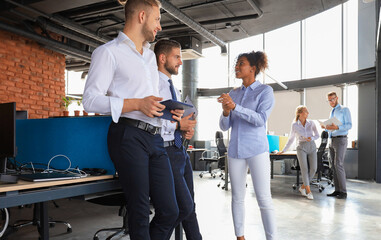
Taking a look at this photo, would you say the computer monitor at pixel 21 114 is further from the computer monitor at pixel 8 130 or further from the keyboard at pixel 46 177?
the keyboard at pixel 46 177

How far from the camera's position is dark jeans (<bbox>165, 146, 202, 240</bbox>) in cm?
193

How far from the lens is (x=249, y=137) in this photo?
253 cm

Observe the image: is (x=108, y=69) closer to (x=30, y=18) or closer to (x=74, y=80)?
(x=30, y=18)

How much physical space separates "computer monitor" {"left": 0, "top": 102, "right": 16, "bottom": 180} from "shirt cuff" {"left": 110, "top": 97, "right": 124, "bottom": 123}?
941mm

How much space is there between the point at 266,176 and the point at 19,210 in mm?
3873

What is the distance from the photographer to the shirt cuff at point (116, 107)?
1491mm

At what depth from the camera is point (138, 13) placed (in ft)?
5.53

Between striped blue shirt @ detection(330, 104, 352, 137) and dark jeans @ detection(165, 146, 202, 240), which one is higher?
striped blue shirt @ detection(330, 104, 352, 137)

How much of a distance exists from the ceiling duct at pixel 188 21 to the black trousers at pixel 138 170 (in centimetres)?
454

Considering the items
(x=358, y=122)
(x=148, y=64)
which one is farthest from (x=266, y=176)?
(x=358, y=122)

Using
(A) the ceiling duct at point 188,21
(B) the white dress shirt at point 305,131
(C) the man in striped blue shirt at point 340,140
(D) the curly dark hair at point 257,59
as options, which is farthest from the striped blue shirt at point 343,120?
(D) the curly dark hair at point 257,59

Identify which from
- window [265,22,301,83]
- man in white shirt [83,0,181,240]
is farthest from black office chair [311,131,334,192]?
man in white shirt [83,0,181,240]

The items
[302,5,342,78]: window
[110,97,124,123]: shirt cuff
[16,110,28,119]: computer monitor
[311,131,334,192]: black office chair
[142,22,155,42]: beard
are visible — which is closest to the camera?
[110,97,124,123]: shirt cuff

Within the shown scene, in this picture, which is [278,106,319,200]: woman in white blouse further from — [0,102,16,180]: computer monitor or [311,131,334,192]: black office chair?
[0,102,16,180]: computer monitor
